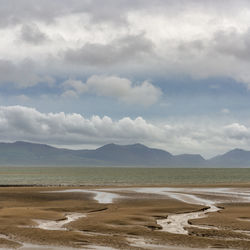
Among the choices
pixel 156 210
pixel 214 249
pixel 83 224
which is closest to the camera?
pixel 214 249

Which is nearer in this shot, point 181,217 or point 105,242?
point 105,242

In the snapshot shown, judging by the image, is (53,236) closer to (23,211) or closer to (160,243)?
(160,243)

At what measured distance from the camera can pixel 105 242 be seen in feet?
84.1

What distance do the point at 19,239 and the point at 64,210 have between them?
17.3 metres

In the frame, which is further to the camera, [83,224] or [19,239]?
[83,224]

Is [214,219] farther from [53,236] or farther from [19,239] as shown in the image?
[19,239]

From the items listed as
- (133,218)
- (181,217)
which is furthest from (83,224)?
(181,217)

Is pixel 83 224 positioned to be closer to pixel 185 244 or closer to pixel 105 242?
pixel 105 242

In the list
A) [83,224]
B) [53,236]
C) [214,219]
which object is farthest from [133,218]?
[53,236]

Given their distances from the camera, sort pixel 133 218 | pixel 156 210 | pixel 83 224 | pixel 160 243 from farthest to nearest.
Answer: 1. pixel 156 210
2. pixel 133 218
3. pixel 83 224
4. pixel 160 243

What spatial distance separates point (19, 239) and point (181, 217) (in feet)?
62.3

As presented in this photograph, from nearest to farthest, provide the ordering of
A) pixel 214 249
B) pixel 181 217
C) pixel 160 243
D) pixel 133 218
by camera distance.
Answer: pixel 214 249
pixel 160 243
pixel 133 218
pixel 181 217

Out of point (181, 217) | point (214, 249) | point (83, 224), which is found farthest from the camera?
point (181, 217)

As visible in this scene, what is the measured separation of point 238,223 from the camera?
3331cm
